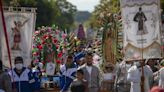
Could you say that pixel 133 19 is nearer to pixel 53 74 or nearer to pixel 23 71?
pixel 23 71

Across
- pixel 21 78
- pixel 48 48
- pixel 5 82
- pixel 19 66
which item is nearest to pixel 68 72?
pixel 21 78

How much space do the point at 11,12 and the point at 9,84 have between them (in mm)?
1886

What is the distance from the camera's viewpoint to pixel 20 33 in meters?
13.7

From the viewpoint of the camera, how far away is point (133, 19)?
13.1m

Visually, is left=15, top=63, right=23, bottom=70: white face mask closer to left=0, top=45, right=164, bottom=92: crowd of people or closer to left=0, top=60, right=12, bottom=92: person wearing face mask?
left=0, top=45, right=164, bottom=92: crowd of people

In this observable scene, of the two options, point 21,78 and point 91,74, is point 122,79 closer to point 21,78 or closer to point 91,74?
point 91,74

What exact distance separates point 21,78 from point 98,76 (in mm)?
1974

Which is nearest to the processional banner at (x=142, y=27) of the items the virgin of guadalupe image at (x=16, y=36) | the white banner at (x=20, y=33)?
the white banner at (x=20, y=33)

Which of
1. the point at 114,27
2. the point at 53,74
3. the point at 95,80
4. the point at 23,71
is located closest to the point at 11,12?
the point at 23,71

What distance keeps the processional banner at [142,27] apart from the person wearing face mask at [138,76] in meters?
0.71

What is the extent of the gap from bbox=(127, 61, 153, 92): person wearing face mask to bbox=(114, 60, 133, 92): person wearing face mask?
62 centimetres

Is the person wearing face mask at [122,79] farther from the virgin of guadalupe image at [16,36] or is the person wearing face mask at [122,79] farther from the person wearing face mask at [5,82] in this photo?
the person wearing face mask at [5,82]

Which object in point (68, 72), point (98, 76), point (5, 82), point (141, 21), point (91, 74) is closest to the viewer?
point (5, 82)

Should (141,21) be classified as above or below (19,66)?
above
